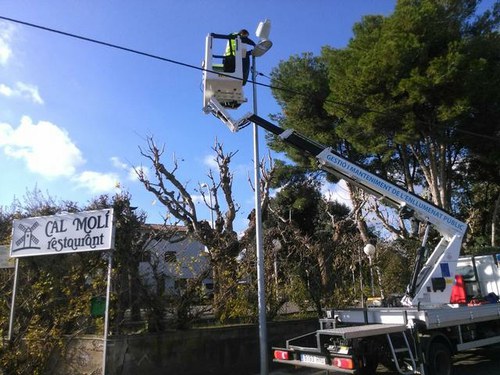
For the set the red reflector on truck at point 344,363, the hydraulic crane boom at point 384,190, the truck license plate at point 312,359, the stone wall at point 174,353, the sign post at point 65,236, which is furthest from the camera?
the hydraulic crane boom at point 384,190

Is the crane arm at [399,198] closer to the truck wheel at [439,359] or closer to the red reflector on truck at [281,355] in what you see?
the truck wheel at [439,359]

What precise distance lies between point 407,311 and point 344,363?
191cm

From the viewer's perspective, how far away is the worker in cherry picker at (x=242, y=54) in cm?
1044

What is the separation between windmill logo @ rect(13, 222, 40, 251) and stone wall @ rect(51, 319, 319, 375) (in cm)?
198

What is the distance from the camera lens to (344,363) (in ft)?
25.1

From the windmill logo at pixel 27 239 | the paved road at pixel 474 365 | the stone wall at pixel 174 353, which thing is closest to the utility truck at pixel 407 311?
the paved road at pixel 474 365

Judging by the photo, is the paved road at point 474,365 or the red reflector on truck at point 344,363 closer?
the red reflector on truck at point 344,363

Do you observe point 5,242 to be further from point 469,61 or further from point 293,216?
point 293,216

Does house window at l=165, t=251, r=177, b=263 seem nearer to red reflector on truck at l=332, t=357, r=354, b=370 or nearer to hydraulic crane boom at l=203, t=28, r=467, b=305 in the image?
hydraulic crane boom at l=203, t=28, r=467, b=305

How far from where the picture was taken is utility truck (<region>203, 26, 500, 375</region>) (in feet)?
26.7

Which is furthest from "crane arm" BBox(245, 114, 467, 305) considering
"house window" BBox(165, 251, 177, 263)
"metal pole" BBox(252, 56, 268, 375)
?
"house window" BBox(165, 251, 177, 263)

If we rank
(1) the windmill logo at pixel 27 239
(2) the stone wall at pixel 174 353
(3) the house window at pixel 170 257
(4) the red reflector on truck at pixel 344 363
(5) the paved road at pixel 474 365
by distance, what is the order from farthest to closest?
(5) the paved road at pixel 474 365 < (3) the house window at pixel 170 257 < (1) the windmill logo at pixel 27 239 < (2) the stone wall at pixel 174 353 < (4) the red reflector on truck at pixel 344 363

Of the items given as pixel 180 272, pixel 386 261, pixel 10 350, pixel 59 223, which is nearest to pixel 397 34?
pixel 386 261

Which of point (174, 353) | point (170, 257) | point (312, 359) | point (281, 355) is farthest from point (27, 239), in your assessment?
point (312, 359)
